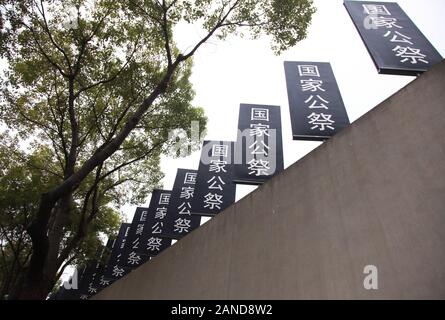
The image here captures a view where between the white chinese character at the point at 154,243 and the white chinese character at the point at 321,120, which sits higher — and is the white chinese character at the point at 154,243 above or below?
below

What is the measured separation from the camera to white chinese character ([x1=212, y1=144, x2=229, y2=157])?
8.66 meters

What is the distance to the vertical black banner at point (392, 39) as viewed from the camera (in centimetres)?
514

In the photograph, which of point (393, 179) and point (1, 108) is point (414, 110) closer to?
point (393, 179)

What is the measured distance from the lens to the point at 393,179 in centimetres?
361

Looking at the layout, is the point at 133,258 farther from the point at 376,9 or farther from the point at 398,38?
the point at 376,9

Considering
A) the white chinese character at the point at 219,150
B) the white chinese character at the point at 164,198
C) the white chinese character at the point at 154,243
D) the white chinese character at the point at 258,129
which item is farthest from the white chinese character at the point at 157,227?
the white chinese character at the point at 258,129

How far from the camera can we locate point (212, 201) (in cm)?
761

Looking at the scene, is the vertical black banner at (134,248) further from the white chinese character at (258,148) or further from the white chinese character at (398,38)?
the white chinese character at (398,38)

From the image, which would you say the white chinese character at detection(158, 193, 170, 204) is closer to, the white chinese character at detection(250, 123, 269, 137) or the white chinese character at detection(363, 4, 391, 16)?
the white chinese character at detection(250, 123, 269, 137)

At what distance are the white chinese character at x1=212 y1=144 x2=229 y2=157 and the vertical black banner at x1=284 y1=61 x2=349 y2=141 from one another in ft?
9.78

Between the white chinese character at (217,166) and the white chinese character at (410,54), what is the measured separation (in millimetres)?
5097

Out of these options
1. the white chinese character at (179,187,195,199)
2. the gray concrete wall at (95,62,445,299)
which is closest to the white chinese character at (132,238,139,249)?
the white chinese character at (179,187,195,199)

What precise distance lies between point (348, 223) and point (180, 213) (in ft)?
20.4

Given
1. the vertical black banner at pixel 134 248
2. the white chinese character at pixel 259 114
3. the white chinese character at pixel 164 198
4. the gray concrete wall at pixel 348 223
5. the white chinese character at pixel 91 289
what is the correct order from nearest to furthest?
the gray concrete wall at pixel 348 223 → the white chinese character at pixel 259 114 → the vertical black banner at pixel 134 248 → the white chinese character at pixel 164 198 → the white chinese character at pixel 91 289
